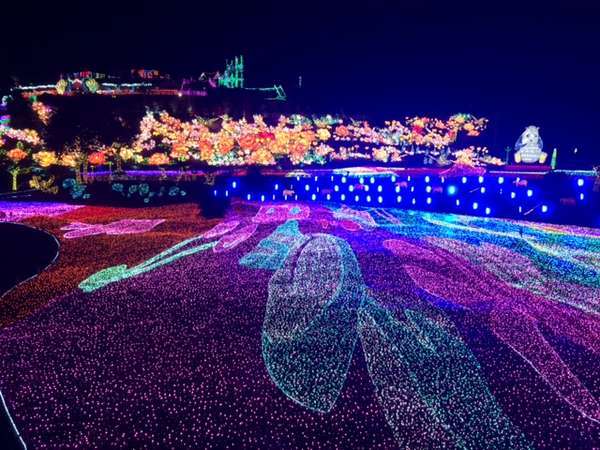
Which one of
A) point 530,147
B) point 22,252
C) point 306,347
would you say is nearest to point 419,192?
point 530,147

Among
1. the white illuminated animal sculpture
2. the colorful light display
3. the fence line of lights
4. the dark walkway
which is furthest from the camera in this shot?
the white illuminated animal sculpture

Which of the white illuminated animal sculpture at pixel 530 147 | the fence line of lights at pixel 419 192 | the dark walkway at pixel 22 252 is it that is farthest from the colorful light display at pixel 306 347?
the white illuminated animal sculpture at pixel 530 147

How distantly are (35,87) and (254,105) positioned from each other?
1023 cm

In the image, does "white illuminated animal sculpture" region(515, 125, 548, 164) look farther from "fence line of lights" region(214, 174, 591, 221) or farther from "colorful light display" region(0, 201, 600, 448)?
"colorful light display" region(0, 201, 600, 448)

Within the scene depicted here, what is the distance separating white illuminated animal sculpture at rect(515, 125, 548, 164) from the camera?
51.1 feet

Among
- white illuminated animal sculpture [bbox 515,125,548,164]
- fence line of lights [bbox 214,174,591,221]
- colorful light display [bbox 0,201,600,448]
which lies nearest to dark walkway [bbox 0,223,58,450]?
colorful light display [bbox 0,201,600,448]

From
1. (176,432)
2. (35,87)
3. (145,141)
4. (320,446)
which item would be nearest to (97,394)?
(176,432)

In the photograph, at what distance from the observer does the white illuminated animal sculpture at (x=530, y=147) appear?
1556cm

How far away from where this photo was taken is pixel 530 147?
1577cm

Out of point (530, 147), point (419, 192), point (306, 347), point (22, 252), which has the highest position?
point (530, 147)

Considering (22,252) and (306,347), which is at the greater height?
(22,252)

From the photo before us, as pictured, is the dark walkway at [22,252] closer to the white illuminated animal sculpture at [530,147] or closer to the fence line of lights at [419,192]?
the fence line of lights at [419,192]

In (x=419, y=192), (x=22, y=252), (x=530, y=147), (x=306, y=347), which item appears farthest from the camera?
(x=530, y=147)

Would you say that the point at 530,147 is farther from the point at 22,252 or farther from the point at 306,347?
the point at 22,252
